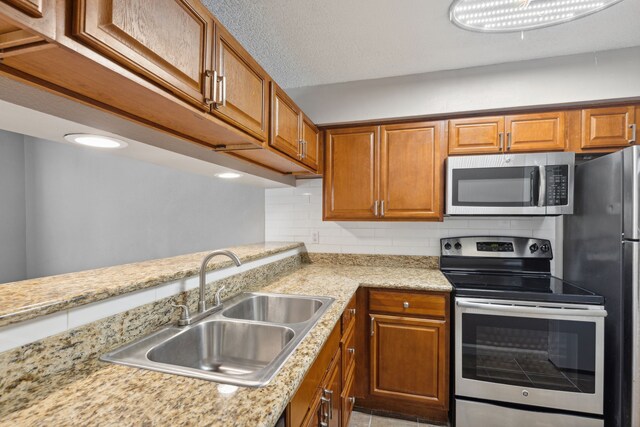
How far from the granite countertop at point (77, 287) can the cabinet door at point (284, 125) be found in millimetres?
791

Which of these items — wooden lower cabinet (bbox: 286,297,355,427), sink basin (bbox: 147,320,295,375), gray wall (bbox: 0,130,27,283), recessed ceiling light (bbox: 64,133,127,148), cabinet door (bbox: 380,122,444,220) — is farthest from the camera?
gray wall (bbox: 0,130,27,283)

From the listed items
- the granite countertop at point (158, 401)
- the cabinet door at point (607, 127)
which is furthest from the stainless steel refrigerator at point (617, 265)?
the granite countertop at point (158, 401)

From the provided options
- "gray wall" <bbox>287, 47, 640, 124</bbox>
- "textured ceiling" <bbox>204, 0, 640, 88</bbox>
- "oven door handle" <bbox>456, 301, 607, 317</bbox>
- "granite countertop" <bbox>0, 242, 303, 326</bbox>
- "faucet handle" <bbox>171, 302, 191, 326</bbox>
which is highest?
"textured ceiling" <bbox>204, 0, 640, 88</bbox>

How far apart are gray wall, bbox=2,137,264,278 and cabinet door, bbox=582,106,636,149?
3367 millimetres

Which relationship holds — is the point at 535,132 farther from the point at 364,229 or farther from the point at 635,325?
the point at 364,229

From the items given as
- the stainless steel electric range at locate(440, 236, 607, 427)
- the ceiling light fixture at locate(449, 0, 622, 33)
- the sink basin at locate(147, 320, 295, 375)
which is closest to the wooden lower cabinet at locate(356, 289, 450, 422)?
the stainless steel electric range at locate(440, 236, 607, 427)

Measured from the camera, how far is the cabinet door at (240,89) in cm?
116

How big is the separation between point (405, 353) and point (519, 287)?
87 cm

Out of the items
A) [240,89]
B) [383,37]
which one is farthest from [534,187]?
[240,89]

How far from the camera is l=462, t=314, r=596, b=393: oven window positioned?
168cm

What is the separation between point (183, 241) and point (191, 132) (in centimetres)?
273

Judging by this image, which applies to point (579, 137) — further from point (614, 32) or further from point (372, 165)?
point (372, 165)

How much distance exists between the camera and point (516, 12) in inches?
58.6

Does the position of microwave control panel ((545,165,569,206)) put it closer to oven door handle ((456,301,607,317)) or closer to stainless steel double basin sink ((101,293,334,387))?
oven door handle ((456,301,607,317))
